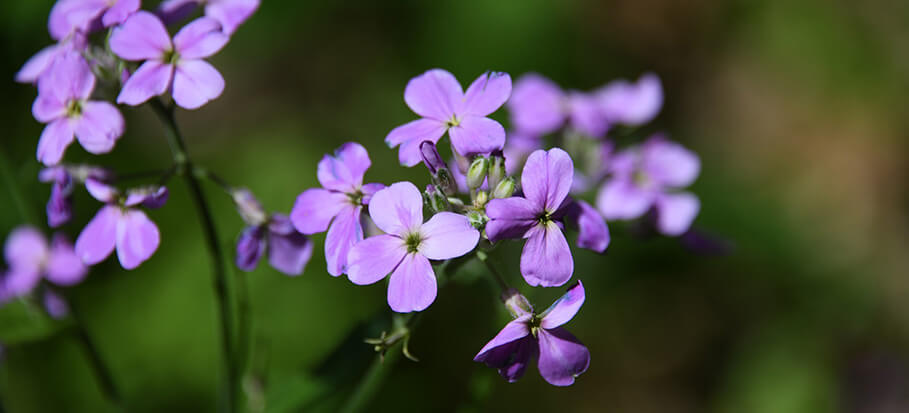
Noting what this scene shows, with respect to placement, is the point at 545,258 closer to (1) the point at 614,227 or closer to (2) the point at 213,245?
(2) the point at 213,245

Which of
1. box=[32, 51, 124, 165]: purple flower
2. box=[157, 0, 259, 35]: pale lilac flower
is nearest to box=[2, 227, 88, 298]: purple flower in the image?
box=[32, 51, 124, 165]: purple flower

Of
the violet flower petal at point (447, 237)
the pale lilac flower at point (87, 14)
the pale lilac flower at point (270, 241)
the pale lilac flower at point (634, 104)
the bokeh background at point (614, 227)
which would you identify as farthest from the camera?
the bokeh background at point (614, 227)

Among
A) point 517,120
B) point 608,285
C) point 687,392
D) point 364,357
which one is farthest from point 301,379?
point 687,392

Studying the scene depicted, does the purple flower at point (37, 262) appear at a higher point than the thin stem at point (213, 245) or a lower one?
lower

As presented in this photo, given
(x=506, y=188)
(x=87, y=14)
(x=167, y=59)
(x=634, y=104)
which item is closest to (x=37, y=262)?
(x=87, y=14)

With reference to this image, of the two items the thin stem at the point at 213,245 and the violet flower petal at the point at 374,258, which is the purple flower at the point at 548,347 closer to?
the violet flower petal at the point at 374,258

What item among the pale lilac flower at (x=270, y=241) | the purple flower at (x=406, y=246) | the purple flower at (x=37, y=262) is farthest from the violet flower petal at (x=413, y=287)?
the purple flower at (x=37, y=262)

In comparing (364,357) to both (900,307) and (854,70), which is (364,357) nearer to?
(900,307)
